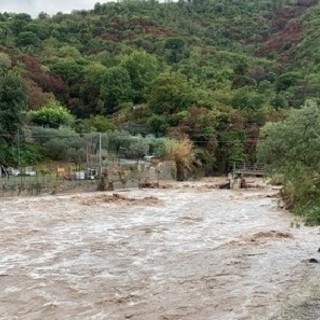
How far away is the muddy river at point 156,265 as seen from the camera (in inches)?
540

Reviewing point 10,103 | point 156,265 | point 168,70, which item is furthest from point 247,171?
point 156,265

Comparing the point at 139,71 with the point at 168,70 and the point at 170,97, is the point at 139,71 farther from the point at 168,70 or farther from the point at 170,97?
the point at 170,97

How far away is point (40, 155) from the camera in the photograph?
2141 inches

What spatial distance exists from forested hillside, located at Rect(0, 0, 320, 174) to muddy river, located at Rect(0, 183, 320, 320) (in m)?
25.2

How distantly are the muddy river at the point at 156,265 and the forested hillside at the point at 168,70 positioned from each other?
25.2 metres

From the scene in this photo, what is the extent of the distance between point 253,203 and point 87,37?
78.9m

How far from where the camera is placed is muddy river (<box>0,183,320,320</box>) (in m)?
13.7

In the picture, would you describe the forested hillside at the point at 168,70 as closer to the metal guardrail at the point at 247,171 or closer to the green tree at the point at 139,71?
the green tree at the point at 139,71

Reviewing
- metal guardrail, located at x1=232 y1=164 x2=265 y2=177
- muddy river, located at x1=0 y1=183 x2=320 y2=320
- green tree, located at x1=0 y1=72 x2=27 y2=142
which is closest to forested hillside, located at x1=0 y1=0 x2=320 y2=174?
green tree, located at x1=0 y1=72 x2=27 y2=142

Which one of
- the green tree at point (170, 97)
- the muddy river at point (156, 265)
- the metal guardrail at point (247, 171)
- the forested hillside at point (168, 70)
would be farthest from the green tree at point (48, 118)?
the muddy river at point (156, 265)

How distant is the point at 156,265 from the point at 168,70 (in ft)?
245

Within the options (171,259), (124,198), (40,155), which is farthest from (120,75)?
(171,259)

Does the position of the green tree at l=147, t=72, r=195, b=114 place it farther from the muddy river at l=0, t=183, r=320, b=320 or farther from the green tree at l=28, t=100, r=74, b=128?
the muddy river at l=0, t=183, r=320, b=320

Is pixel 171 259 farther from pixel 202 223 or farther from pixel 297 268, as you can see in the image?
pixel 202 223
